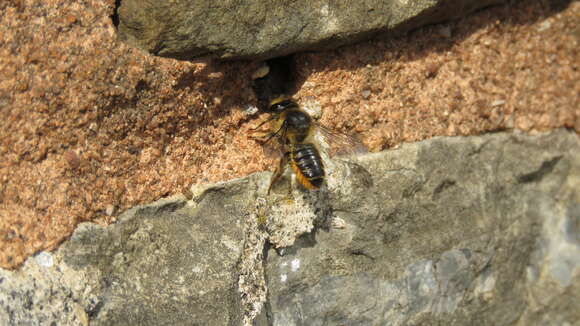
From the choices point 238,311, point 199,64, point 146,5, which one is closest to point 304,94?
point 199,64

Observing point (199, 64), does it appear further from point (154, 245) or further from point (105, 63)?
point (154, 245)

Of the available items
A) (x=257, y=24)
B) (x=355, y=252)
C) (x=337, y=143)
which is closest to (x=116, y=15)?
(x=257, y=24)

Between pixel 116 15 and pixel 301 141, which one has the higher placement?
pixel 116 15

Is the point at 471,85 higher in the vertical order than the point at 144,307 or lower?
higher

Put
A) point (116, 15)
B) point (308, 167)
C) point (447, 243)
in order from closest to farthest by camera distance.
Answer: point (116, 15), point (308, 167), point (447, 243)

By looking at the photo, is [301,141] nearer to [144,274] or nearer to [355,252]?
[355,252]

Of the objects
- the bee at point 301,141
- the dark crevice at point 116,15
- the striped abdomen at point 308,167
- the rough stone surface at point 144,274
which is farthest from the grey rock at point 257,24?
the rough stone surface at point 144,274

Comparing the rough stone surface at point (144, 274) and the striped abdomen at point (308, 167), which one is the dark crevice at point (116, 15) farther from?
the striped abdomen at point (308, 167)
